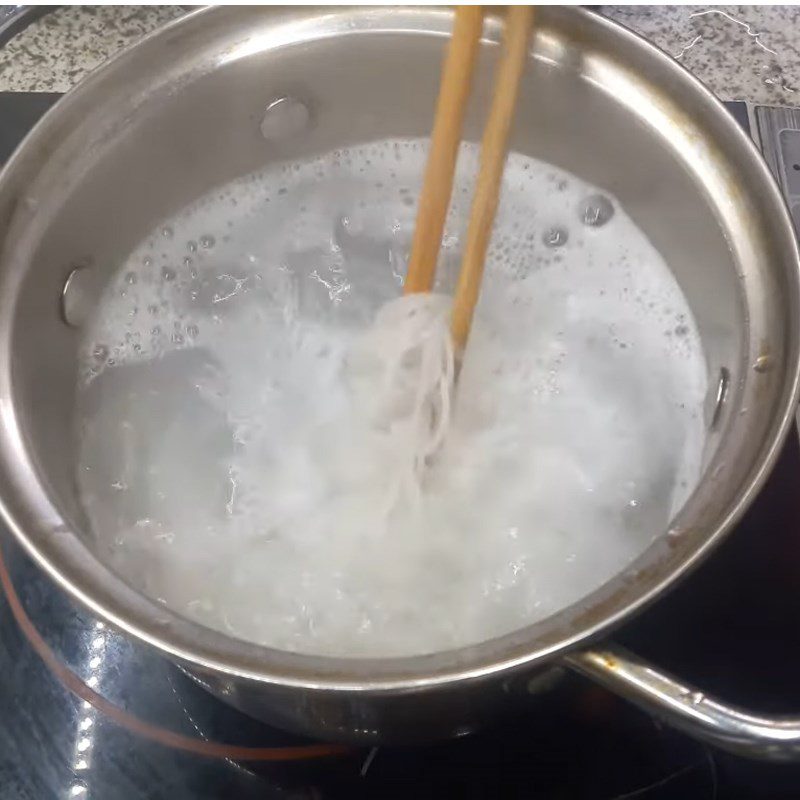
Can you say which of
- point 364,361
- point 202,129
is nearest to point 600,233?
point 364,361

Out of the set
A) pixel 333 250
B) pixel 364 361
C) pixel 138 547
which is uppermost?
pixel 333 250

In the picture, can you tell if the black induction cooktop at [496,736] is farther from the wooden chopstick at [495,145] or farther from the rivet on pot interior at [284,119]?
the rivet on pot interior at [284,119]

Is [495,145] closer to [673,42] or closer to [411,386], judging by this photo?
[411,386]

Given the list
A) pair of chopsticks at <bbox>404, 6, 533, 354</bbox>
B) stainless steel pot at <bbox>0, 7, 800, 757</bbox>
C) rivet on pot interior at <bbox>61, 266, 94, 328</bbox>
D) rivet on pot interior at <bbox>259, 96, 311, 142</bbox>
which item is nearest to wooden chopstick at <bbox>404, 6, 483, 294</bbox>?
pair of chopsticks at <bbox>404, 6, 533, 354</bbox>

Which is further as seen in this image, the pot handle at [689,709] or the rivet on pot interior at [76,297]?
the rivet on pot interior at [76,297]

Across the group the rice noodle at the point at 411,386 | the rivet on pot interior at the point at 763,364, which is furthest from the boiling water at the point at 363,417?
the rivet on pot interior at the point at 763,364

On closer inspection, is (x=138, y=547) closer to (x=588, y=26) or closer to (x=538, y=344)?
(x=538, y=344)

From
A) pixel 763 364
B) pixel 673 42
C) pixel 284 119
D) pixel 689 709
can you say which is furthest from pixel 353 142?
pixel 689 709

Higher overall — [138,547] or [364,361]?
[364,361]
